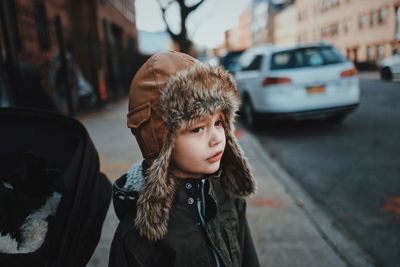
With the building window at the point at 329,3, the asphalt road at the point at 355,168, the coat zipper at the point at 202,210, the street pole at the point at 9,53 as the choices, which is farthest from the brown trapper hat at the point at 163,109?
the building window at the point at 329,3

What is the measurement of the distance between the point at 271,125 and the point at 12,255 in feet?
23.0

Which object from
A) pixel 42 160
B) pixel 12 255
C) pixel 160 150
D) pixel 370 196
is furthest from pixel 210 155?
pixel 370 196

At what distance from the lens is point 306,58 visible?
6.48m

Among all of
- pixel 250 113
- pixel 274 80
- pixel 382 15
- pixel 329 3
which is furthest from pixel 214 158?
pixel 329 3

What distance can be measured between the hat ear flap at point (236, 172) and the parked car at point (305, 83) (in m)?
4.93

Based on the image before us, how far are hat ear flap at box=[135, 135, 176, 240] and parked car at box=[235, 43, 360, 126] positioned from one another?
17.5ft

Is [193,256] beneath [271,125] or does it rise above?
above

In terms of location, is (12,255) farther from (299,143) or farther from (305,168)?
(299,143)

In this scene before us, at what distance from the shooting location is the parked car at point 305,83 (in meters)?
6.26

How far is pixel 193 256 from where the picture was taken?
1339 millimetres

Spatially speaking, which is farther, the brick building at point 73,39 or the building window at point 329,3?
the building window at point 329,3

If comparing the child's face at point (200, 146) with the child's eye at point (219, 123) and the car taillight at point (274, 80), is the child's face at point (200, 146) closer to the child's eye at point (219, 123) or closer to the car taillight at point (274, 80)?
the child's eye at point (219, 123)

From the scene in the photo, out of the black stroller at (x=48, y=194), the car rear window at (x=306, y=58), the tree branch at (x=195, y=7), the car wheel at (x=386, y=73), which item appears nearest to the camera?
the black stroller at (x=48, y=194)

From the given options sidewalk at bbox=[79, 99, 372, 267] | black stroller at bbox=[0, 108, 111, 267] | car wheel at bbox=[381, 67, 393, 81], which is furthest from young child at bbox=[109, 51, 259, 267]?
car wheel at bbox=[381, 67, 393, 81]
